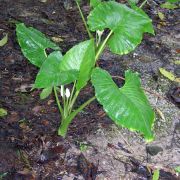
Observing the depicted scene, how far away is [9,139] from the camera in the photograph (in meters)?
2.28

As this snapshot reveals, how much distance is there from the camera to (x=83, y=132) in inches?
94.6

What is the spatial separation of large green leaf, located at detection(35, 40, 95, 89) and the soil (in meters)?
0.50

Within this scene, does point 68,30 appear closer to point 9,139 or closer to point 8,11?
point 8,11

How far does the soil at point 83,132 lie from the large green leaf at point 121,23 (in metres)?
0.56

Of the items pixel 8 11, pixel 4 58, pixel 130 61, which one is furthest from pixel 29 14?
pixel 130 61

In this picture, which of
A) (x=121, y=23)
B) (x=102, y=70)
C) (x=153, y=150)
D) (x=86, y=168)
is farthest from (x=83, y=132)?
(x=121, y=23)

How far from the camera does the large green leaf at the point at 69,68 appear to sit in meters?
1.88

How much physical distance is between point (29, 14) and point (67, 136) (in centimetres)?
141

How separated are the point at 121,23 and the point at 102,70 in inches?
14.6

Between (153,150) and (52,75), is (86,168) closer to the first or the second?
(153,150)

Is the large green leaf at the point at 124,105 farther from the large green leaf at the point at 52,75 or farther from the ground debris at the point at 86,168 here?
the ground debris at the point at 86,168


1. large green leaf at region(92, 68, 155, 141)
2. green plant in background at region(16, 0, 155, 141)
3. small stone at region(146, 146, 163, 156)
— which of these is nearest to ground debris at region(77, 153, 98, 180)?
green plant in background at region(16, 0, 155, 141)

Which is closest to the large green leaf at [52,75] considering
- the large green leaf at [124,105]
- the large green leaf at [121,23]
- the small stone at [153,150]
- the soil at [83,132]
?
the large green leaf at [124,105]

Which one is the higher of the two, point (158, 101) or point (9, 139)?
point (158, 101)
